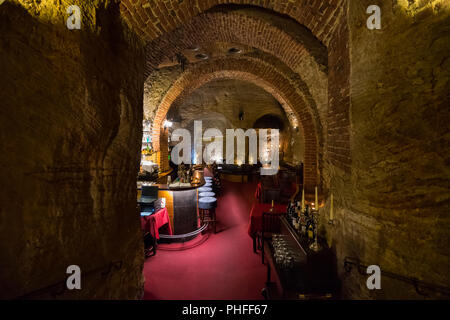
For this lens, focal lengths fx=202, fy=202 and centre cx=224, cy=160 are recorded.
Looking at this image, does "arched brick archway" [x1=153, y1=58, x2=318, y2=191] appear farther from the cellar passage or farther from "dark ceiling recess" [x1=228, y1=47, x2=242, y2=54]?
the cellar passage

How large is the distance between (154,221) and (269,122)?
33.7 ft

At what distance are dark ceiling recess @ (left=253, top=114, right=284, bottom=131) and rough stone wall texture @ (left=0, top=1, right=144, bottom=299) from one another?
11006mm

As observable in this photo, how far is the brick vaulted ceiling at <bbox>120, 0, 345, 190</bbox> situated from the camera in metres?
2.31

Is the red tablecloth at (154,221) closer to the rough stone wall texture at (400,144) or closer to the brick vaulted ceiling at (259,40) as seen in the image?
the brick vaulted ceiling at (259,40)

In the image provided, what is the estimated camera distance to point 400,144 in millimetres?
1492

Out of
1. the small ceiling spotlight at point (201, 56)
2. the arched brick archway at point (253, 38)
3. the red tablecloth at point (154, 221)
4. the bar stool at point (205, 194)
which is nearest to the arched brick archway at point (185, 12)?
the arched brick archway at point (253, 38)

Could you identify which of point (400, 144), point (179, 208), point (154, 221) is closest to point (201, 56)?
point (179, 208)

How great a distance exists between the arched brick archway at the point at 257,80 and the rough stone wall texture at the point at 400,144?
3940 millimetres

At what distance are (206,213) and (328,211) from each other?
12.5ft

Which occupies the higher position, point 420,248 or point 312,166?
point 312,166

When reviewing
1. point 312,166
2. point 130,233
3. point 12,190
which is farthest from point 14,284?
point 312,166

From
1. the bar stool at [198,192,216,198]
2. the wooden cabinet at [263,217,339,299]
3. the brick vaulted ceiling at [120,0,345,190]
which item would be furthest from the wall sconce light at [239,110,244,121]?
the wooden cabinet at [263,217,339,299]
